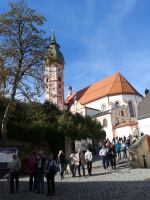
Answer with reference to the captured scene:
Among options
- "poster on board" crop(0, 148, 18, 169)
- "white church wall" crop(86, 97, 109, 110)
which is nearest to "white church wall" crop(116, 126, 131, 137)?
"white church wall" crop(86, 97, 109, 110)

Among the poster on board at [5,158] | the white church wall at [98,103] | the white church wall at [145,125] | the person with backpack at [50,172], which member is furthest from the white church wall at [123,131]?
the person with backpack at [50,172]

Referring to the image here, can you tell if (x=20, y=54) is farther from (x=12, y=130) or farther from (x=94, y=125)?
(x=94, y=125)

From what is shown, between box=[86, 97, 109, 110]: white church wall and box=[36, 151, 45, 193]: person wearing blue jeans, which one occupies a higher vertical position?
box=[86, 97, 109, 110]: white church wall

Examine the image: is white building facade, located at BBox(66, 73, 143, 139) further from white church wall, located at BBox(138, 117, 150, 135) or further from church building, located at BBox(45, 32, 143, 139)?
white church wall, located at BBox(138, 117, 150, 135)

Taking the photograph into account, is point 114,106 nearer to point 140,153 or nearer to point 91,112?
point 91,112

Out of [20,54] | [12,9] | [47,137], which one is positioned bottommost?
[47,137]

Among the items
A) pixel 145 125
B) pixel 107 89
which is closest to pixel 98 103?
pixel 107 89

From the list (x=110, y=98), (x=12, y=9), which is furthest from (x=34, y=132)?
(x=110, y=98)

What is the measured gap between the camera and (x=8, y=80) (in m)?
15.2

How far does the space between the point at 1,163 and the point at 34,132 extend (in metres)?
6.63

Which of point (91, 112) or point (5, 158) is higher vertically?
point (91, 112)

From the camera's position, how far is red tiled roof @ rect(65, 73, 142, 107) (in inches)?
2335

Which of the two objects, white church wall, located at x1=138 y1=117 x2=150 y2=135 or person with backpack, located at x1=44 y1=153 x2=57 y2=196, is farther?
white church wall, located at x1=138 y1=117 x2=150 y2=135

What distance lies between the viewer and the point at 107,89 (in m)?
61.5
